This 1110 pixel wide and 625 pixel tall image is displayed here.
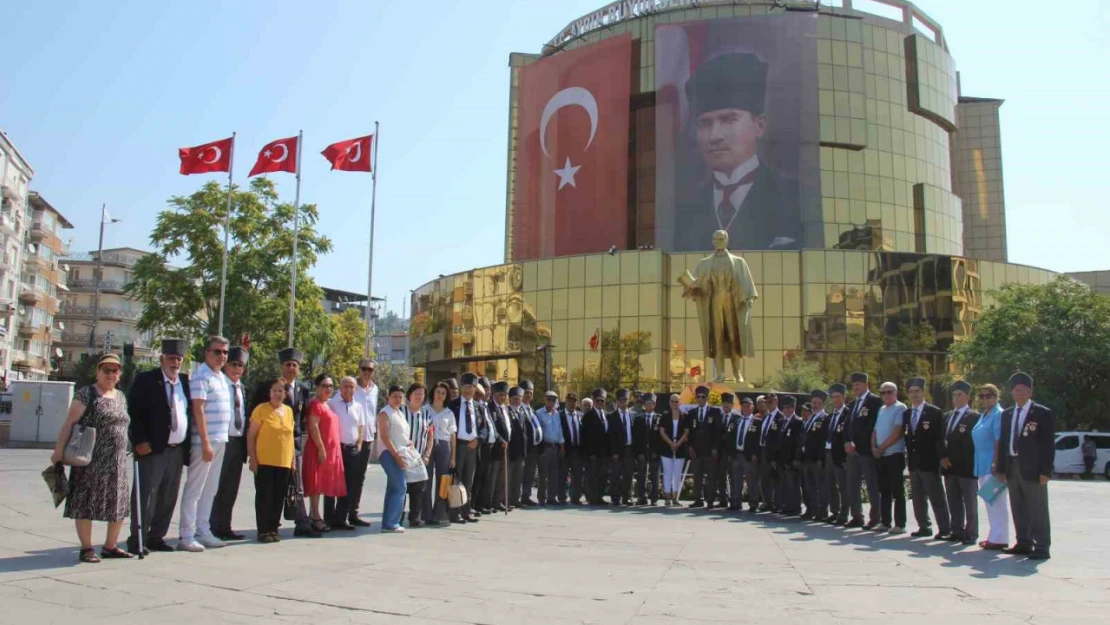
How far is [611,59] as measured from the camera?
55500 mm

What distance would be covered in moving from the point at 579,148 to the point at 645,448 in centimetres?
4141

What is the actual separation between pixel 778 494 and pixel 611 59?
44.7m

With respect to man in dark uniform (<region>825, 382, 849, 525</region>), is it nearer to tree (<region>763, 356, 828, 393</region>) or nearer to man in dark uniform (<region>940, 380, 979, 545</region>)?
man in dark uniform (<region>940, 380, 979, 545</region>)

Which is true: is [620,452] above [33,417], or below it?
below

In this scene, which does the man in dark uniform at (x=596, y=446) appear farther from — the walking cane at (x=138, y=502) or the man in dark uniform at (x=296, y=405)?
the walking cane at (x=138, y=502)

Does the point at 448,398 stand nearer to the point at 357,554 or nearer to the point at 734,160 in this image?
the point at 357,554

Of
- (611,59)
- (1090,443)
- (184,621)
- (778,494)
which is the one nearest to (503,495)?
(778,494)

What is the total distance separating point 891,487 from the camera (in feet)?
38.9

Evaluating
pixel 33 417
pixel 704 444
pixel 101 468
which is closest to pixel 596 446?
pixel 704 444

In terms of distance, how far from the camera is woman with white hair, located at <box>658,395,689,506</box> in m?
15.5

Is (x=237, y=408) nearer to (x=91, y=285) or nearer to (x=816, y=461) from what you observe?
(x=816, y=461)

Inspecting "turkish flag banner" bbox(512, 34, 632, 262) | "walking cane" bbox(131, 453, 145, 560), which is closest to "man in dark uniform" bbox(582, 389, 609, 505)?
"walking cane" bbox(131, 453, 145, 560)

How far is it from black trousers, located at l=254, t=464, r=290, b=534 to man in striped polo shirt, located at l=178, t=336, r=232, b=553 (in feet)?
1.48

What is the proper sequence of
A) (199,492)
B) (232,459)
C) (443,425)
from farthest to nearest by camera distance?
(443,425) → (232,459) → (199,492)
